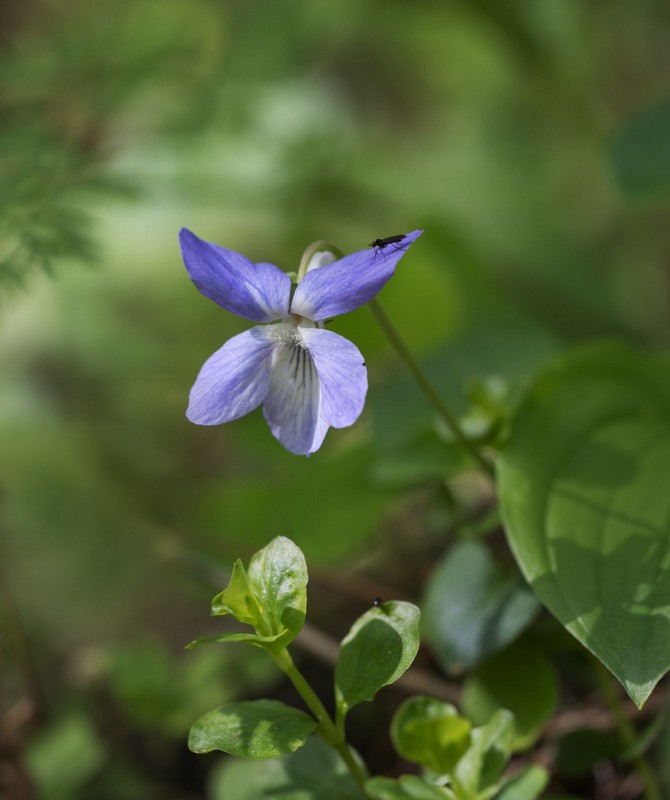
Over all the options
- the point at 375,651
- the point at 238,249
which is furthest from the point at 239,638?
the point at 238,249

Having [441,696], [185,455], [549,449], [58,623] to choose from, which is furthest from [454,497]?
[185,455]

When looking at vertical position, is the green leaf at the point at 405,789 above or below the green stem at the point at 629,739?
above

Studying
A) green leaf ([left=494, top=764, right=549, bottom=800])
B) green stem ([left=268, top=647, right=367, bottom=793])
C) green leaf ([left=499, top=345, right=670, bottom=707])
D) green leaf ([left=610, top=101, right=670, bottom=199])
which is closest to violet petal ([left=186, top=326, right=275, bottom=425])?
green stem ([left=268, top=647, right=367, bottom=793])

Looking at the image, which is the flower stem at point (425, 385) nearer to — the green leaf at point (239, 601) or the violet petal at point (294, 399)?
the violet petal at point (294, 399)

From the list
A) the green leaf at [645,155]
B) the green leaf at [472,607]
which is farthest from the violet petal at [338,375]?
the green leaf at [645,155]

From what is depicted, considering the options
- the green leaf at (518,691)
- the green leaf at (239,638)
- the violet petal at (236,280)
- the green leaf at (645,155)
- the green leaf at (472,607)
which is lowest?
the green leaf at (518,691)

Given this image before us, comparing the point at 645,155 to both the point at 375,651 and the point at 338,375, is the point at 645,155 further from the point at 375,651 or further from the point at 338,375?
the point at 375,651
